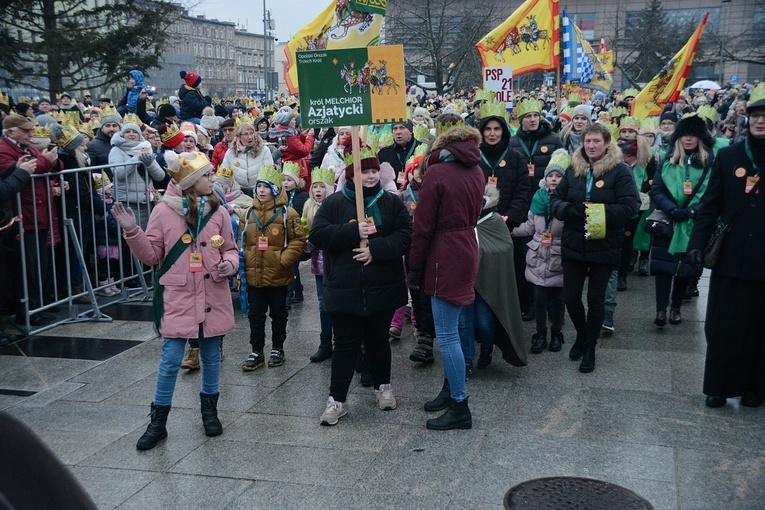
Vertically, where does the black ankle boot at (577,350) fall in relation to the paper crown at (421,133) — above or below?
below

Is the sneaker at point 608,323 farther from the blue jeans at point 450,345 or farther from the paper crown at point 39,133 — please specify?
the paper crown at point 39,133

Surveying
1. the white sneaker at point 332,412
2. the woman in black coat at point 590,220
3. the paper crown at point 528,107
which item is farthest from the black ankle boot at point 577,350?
the paper crown at point 528,107

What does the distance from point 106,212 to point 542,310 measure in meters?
5.22

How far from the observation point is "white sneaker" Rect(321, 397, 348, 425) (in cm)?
600

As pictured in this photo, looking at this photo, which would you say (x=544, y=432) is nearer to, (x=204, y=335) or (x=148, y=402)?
(x=204, y=335)

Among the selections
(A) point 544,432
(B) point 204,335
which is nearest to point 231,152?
(B) point 204,335

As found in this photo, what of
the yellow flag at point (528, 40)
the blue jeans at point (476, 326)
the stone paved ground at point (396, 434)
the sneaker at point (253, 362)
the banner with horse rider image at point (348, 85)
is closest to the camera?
the stone paved ground at point (396, 434)

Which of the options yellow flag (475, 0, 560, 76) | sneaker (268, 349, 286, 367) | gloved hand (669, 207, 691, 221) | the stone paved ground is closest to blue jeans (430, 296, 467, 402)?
the stone paved ground

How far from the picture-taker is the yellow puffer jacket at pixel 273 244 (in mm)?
7359

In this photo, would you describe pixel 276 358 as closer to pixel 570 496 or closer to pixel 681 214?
pixel 570 496

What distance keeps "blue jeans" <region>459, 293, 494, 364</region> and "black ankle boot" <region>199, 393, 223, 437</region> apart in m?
2.00

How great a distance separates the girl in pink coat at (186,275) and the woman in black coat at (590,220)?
3.05 m

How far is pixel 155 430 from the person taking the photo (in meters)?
5.72

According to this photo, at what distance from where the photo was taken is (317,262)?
315 inches
